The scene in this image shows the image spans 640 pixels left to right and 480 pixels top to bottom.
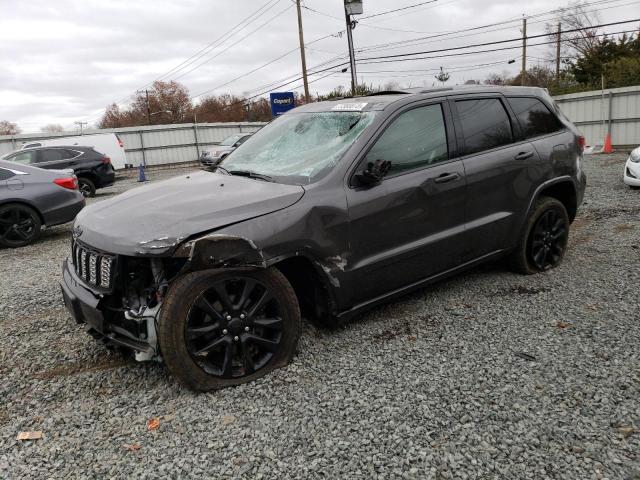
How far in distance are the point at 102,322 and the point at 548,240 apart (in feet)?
12.9

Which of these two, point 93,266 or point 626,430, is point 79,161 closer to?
point 93,266

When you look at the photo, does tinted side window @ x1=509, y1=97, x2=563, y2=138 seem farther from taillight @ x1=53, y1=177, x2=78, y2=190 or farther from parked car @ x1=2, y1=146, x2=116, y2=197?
parked car @ x1=2, y1=146, x2=116, y2=197

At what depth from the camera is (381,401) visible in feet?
9.23

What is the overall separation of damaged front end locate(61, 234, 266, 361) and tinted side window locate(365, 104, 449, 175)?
1226 millimetres

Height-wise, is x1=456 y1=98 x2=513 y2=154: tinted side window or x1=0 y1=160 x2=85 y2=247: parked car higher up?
x1=456 y1=98 x2=513 y2=154: tinted side window

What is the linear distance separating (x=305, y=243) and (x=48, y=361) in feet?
6.57

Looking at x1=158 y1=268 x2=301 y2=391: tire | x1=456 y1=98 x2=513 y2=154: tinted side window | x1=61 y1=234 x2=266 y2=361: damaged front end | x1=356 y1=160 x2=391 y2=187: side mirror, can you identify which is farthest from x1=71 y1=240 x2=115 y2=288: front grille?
x1=456 y1=98 x2=513 y2=154: tinted side window

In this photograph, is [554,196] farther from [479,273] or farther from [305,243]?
[305,243]

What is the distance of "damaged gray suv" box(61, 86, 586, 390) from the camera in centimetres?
285

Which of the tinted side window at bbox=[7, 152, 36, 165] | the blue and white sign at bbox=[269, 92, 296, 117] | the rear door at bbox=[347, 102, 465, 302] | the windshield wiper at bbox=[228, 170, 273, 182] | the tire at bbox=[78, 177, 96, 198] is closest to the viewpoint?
the rear door at bbox=[347, 102, 465, 302]

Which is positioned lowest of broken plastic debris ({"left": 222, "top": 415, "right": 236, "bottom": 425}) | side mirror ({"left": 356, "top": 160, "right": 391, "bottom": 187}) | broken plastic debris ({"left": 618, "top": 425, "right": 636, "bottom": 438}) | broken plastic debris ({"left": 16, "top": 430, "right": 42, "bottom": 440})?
broken plastic debris ({"left": 618, "top": 425, "right": 636, "bottom": 438})

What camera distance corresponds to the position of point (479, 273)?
4.92 meters

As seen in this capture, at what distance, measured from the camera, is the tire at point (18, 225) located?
7.80 m

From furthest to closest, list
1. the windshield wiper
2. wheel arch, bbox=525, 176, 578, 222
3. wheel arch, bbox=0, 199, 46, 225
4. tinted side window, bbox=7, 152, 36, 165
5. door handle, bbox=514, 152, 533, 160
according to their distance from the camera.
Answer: tinted side window, bbox=7, 152, 36, 165, wheel arch, bbox=0, 199, 46, 225, wheel arch, bbox=525, 176, 578, 222, door handle, bbox=514, 152, 533, 160, the windshield wiper
